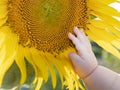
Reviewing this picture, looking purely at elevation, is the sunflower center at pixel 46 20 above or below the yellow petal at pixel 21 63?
above

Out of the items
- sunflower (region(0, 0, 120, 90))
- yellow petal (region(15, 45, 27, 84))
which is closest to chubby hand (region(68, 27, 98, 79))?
sunflower (region(0, 0, 120, 90))

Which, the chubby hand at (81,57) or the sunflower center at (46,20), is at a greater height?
the sunflower center at (46,20)

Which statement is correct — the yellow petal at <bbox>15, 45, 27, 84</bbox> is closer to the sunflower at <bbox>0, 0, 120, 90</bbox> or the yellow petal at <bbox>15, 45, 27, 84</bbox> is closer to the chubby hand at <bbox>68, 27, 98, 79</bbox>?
the sunflower at <bbox>0, 0, 120, 90</bbox>

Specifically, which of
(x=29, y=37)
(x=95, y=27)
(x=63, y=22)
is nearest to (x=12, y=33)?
(x=29, y=37)

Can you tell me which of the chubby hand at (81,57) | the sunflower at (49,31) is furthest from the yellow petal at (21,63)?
the chubby hand at (81,57)

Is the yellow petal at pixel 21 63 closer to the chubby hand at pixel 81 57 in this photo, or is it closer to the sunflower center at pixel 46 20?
the sunflower center at pixel 46 20

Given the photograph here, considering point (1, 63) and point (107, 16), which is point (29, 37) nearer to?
point (1, 63)

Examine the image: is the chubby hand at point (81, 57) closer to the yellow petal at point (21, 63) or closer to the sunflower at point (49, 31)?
the sunflower at point (49, 31)
